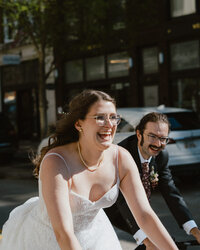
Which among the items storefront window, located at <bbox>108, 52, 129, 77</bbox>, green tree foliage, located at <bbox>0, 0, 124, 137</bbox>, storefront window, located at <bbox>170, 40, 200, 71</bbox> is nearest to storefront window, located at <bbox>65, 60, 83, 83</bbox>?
storefront window, located at <bbox>108, 52, 129, 77</bbox>

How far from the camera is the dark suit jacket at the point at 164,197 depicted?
3.50 m

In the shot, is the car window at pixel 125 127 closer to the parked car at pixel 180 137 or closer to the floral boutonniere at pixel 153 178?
the parked car at pixel 180 137

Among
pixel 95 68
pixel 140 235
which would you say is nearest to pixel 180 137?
pixel 140 235

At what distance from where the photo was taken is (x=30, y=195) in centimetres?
891

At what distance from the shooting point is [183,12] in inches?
643

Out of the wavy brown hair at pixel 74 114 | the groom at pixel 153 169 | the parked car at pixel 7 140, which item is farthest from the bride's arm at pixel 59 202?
the parked car at pixel 7 140

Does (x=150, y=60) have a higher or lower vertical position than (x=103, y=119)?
higher

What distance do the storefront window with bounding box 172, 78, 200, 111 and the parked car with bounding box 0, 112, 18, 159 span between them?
19.2 feet

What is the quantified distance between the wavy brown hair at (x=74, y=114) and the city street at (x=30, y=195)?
119 inches

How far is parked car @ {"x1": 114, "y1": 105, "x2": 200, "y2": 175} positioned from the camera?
9.09 meters

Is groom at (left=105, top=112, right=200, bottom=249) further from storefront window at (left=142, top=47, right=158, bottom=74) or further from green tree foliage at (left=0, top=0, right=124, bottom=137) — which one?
storefront window at (left=142, top=47, right=158, bottom=74)

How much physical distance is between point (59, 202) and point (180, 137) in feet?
22.9

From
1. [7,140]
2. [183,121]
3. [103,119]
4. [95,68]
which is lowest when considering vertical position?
[7,140]

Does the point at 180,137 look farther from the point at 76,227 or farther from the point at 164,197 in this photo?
the point at 76,227
